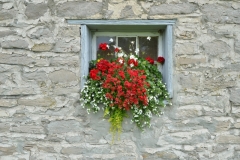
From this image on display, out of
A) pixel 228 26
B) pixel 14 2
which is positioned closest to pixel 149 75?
pixel 228 26

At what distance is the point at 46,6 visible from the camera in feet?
9.39

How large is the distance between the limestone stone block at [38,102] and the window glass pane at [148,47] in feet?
3.59

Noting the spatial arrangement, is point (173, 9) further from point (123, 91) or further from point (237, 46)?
point (123, 91)

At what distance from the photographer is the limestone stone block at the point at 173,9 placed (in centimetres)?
284

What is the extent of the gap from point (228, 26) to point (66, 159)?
210cm

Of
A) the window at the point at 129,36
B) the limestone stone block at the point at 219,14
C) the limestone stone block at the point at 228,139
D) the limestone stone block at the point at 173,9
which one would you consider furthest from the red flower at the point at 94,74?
the limestone stone block at the point at 228,139

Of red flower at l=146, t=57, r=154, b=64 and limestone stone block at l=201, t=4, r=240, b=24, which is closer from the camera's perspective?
limestone stone block at l=201, t=4, r=240, b=24

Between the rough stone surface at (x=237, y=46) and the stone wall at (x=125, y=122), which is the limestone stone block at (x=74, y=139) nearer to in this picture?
the stone wall at (x=125, y=122)

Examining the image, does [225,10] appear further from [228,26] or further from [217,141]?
[217,141]

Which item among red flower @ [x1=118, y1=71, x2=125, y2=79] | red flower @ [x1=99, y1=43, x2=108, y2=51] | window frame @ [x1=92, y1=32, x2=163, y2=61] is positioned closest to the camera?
red flower @ [x1=118, y1=71, x2=125, y2=79]

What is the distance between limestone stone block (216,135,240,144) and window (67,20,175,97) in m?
0.68

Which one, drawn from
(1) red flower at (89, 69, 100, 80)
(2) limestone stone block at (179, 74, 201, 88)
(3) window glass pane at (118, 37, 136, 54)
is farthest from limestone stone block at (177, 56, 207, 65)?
(1) red flower at (89, 69, 100, 80)

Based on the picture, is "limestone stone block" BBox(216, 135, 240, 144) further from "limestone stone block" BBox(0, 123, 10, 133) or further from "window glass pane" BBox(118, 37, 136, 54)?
"limestone stone block" BBox(0, 123, 10, 133)

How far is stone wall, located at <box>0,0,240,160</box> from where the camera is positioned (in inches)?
112
